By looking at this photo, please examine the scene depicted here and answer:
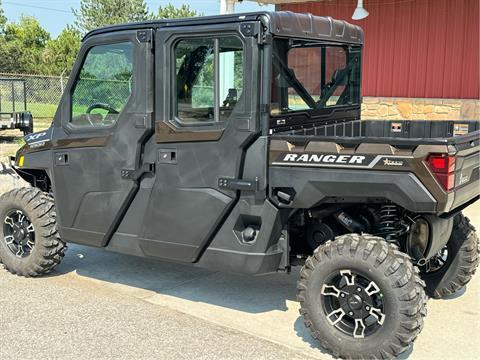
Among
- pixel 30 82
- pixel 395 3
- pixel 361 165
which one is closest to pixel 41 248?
pixel 361 165

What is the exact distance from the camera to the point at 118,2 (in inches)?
2399

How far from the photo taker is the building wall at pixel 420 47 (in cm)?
1102

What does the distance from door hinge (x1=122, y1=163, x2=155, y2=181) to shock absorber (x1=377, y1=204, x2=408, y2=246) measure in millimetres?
1770

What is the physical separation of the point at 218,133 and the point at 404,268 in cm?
158

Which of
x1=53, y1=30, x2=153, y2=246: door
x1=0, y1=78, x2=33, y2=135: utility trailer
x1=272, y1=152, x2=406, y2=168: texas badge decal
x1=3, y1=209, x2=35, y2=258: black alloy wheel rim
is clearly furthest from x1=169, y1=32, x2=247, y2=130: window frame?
x1=0, y1=78, x2=33, y2=135: utility trailer

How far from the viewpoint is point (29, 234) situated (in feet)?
18.7

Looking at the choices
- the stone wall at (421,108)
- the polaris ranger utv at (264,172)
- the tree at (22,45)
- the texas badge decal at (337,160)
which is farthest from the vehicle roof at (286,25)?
the tree at (22,45)

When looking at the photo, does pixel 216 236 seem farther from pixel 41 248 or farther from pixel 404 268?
pixel 41 248

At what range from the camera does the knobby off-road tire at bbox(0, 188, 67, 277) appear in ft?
17.9

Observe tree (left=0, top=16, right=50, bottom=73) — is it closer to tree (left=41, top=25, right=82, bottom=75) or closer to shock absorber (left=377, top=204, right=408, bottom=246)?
tree (left=41, top=25, right=82, bottom=75)

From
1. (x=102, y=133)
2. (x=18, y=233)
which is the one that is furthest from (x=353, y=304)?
(x=18, y=233)

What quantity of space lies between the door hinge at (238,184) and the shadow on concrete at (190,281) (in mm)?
1132

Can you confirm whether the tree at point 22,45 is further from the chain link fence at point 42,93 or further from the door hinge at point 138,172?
the door hinge at point 138,172

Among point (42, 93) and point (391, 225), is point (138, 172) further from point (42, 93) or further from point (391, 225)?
point (42, 93)
